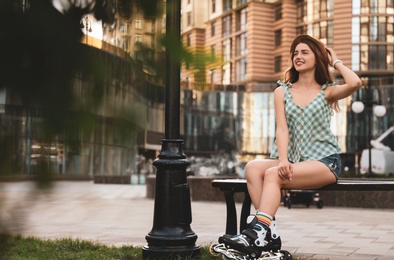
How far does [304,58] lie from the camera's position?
15.8 feet

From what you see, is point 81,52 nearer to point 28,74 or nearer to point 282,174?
point 28,74

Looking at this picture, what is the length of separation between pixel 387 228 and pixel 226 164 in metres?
33.0

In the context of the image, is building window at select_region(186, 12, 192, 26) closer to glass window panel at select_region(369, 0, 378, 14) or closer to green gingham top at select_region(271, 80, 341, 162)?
green gingham top at select_region(271, 80, 341, 162)

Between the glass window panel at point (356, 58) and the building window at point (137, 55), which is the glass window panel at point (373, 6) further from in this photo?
the building window at point (137, 55)

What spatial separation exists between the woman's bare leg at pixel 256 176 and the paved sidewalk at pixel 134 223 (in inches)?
38.8

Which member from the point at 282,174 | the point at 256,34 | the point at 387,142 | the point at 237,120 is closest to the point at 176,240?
the point at 282,174

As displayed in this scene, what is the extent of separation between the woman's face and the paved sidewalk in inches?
64.4

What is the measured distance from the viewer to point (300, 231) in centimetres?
795

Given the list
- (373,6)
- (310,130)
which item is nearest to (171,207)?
(310,130)

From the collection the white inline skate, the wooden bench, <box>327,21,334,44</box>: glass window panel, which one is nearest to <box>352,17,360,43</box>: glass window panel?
<box>327,21,334,44</box>: glass window panel

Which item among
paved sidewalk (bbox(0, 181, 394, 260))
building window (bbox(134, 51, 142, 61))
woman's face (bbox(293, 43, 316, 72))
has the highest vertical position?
woman's face (bbox(293, 43, 316, 72))

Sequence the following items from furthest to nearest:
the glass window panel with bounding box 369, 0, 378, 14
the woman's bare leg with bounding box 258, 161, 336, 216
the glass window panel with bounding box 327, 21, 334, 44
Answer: the glass window panel with bounding box 327, 21, 334, 44
the glass window panel with bounding box 369, 0, 378, 14
the woman's bare leg with bounding box 258, 161, 336, 216

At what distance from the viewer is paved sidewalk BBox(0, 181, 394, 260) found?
3.09 feet

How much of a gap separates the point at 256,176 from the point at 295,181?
0.29m
